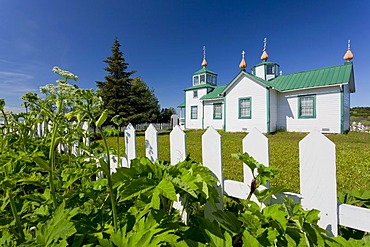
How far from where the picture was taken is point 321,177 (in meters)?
1.07

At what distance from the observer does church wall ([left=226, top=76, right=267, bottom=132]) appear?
1301 centimetres

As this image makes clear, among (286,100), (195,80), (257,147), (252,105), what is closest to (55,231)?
(257,147)

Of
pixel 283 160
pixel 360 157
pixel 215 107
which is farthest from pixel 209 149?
pixel 215 107

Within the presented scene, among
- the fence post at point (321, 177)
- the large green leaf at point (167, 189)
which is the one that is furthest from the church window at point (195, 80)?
the large green leaf at point (167, 189)

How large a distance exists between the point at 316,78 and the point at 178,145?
13562mm

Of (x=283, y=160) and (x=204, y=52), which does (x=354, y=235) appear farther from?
(x=204, y=52)

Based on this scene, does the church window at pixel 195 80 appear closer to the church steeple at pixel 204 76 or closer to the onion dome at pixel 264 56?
the church steeple at pixel 204 76

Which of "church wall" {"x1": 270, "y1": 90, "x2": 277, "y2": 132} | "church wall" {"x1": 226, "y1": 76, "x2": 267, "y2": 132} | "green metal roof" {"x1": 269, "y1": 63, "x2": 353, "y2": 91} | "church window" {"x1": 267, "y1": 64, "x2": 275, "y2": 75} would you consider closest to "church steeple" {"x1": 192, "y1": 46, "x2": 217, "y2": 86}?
"church wall" {"x1": 226, "y1": 76, "x2": 267, "y2": 132}

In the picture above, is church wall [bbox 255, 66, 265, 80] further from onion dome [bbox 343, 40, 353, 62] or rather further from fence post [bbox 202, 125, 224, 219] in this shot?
fence post [bbox 202, 125, 224, 219]

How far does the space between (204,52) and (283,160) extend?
17.8 metres

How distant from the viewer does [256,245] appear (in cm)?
70

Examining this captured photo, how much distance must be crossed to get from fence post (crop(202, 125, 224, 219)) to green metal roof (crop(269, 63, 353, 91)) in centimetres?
1266

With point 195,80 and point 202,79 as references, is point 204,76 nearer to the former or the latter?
point 202,79

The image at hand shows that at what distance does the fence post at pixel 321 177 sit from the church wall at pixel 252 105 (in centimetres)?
1198
